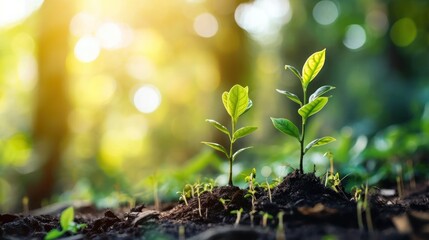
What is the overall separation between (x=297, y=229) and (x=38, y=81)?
25.7 feet

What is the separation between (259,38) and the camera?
2419 cm

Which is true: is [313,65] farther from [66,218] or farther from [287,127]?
[66,218]

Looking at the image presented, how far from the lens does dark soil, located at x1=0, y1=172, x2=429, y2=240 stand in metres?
1.55

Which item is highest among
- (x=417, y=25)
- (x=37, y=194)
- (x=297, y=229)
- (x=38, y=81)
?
(x=417, y=25)

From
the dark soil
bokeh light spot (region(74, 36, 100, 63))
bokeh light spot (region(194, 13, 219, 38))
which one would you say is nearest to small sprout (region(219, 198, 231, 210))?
the dark soil

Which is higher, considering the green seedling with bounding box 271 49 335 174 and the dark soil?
the green seedling with bounding box 271 49 335 174

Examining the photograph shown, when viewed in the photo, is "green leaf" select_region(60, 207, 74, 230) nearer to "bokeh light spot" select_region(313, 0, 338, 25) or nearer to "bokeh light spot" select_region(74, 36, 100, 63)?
"bokeh light spot" select_region(313, 0, 338, 25)

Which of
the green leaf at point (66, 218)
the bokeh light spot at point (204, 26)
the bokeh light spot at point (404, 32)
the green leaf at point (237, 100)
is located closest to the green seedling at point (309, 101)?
the green leaf at point (237, 100)

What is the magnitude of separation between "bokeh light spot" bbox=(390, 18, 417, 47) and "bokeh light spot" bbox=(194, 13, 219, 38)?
19.0 feet

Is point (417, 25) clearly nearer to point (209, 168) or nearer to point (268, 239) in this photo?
point (209, 168)

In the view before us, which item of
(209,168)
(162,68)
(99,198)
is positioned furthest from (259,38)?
(99,198)

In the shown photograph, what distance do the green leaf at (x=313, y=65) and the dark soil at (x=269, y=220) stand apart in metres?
0.49

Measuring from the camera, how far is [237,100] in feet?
7.08

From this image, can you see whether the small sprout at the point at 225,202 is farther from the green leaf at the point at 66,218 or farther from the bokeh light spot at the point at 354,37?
the bokeh light spot at the point at 354,37
